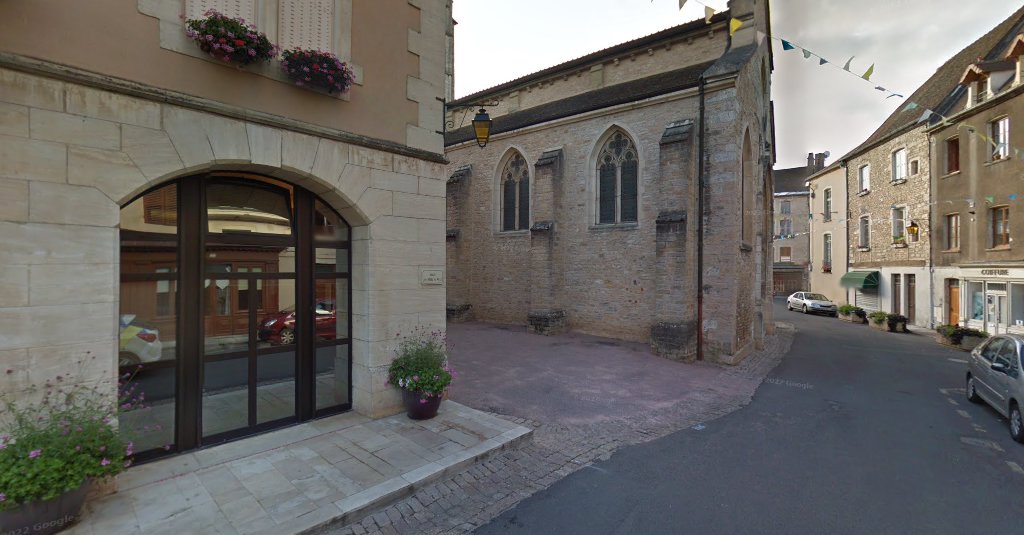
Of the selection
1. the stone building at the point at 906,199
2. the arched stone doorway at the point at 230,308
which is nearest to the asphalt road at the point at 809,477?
the arched stone doorway at the point at 230,308

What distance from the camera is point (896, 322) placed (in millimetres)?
18703

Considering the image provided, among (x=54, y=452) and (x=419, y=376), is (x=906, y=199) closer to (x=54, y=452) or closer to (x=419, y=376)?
(x=419, y=376)

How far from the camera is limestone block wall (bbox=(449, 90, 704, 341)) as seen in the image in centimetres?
1305

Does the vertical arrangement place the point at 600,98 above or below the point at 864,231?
above

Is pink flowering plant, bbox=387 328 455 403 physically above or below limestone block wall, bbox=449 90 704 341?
below

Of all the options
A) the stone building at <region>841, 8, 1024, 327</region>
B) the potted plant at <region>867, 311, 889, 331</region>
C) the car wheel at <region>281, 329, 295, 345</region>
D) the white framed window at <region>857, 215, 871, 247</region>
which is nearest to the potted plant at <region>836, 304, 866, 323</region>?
the stone building at <region>841, 8, 1024, 327</region>

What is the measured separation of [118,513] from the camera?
3.56 meters

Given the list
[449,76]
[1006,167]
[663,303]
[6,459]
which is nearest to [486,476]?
[6,459]

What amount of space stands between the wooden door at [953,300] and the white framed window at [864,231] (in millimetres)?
5642

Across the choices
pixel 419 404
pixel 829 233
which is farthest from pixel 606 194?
pixel 829 233

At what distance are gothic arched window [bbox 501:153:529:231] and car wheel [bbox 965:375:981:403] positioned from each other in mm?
12068

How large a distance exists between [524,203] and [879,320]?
17.2m

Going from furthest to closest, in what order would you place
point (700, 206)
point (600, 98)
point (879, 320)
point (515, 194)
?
point (879, 320) < point (515, 194) < point (600, 98) < point (700, 206)

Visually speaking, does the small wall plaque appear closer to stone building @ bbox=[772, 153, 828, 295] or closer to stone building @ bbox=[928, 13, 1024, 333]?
stone building @ bbox=[928, 13, 1024, 333]
